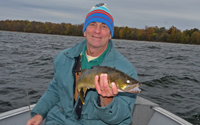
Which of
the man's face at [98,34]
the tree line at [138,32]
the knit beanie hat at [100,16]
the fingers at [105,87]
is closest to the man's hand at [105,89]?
the fingers at [105,87]

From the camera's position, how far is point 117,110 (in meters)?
2.65

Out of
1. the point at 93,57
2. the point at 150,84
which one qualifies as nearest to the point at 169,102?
the point at 150,84

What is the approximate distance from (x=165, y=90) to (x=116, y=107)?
990cm

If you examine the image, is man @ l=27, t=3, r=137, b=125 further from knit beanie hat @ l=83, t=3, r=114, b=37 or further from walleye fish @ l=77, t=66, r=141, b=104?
walleye fish @ l=77, t=66, r=141, b=104

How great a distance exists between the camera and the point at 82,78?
2881 millimetres

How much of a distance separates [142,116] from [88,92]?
2.25 m

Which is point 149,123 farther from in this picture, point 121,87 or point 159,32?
point 159,32

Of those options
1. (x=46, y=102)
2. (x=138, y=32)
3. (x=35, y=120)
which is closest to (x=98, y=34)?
(x=46, y=102)

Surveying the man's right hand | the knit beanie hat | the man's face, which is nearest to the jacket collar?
the man's face

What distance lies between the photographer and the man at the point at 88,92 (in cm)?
291

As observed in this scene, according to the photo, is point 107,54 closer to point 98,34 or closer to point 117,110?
point 98,34

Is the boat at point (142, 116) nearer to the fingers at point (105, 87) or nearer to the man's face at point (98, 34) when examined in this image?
the man's face at point (98, 34)

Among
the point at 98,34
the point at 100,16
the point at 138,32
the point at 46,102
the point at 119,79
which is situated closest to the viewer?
the point at 119,79

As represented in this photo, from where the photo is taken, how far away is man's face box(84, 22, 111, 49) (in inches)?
130
